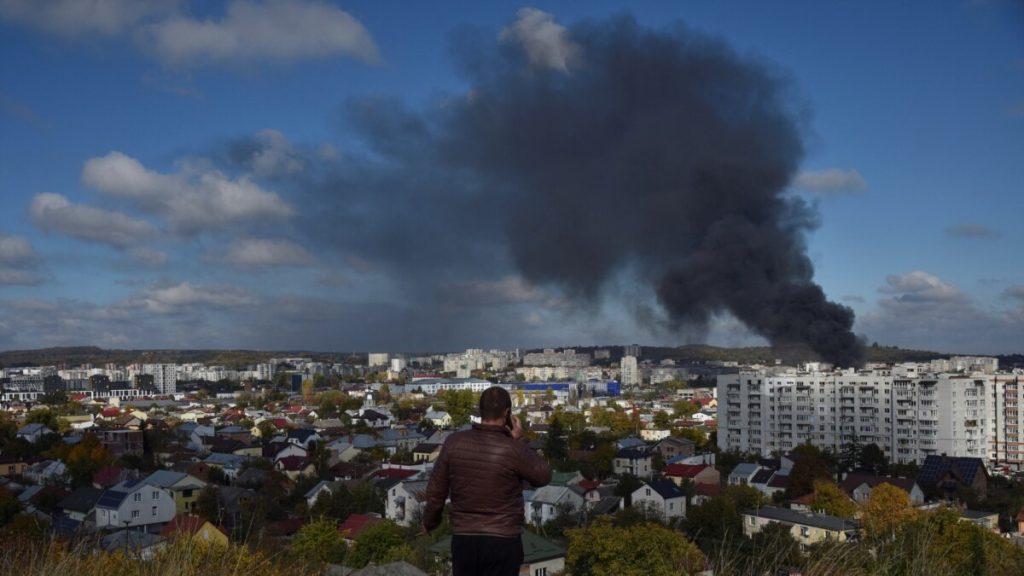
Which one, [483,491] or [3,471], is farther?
[3,471]

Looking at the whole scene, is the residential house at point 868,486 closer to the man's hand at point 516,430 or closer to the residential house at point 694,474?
the residential house at point 694,474

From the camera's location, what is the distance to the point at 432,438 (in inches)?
945

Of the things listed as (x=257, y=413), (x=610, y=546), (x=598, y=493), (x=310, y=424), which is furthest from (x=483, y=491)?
(x=257, y=413)

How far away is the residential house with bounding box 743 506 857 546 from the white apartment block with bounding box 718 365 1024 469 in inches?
386

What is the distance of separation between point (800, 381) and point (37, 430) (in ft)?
69.7

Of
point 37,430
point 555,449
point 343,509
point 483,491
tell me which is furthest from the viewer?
point 37,430

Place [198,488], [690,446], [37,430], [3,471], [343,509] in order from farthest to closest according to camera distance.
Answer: [37,430], [690,446], [3,471], [198,488], [343,509]

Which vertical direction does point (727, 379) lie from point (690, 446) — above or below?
above

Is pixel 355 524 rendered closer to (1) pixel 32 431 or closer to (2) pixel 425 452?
(2) pixel 425 452

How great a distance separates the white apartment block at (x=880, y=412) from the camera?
1952 centimetres

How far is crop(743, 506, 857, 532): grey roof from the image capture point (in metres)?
10.5

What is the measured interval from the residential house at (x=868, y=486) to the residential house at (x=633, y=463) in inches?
185

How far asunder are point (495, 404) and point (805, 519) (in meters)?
10.4

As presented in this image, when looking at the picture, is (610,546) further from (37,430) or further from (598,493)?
(37,430)
